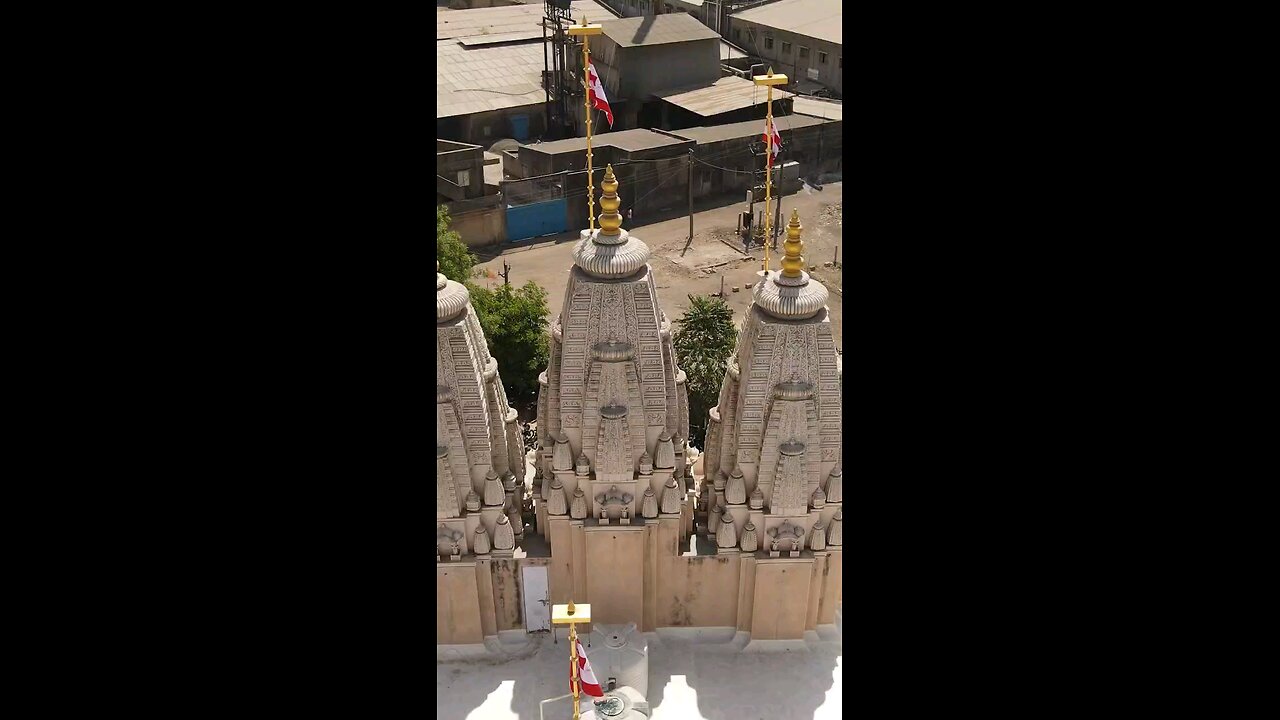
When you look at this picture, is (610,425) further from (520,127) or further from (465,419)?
(520,127)

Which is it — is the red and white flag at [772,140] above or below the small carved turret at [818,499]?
above

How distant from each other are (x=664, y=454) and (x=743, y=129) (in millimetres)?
42558

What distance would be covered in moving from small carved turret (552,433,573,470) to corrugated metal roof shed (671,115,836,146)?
1563 inches

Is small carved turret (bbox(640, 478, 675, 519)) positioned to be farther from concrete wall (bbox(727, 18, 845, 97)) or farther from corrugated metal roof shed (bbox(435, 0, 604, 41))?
corrugated metal roof shed (bbox(435, 0, 604, 41))

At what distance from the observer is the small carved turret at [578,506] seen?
2298 centimetres

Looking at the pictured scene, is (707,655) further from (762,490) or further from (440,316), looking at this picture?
(440,316)

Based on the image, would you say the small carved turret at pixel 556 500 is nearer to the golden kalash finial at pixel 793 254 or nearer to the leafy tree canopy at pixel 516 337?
the golden kalash finial at pixel 793 254

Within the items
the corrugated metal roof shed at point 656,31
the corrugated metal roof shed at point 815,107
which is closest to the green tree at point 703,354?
the corrugated metal roof shed at point 656,31

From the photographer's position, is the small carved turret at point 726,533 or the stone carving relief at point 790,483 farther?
the small carved turret at point 726,533

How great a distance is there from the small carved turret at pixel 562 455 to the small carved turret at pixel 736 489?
11.8 ft

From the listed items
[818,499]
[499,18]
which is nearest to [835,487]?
[818,499]

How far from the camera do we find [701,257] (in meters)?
55.5

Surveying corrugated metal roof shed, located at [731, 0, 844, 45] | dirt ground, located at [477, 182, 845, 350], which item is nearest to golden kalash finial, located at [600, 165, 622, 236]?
dirt ground, located at [477, 182, 845, 350]

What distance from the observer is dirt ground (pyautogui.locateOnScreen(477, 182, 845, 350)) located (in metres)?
51.6
